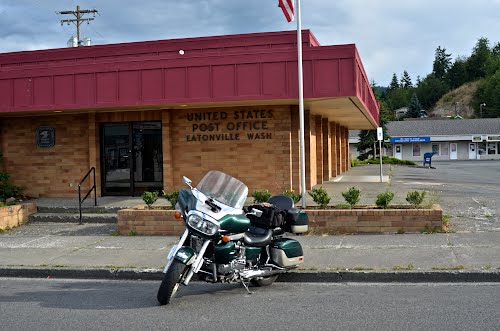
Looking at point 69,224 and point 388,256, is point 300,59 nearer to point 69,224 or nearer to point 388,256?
→ point 388,256

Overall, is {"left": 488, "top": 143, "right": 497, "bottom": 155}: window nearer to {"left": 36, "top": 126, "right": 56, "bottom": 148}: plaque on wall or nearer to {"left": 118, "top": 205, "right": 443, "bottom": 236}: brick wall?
{"left": 36, "top": 126, "right": 56, "bottom": 148}: plaque on wall

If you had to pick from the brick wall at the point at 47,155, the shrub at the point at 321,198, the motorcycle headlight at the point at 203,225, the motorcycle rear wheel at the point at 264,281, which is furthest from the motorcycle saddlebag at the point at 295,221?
the brick wall at the point at 47,155

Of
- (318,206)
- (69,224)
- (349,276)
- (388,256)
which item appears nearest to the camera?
(349,276)

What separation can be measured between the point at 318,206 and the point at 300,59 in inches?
125

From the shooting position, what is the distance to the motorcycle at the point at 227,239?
21.2 ft

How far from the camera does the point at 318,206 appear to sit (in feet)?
39.5

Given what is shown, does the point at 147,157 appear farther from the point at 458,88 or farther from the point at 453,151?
the point at 458,88

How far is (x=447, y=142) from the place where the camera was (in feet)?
221

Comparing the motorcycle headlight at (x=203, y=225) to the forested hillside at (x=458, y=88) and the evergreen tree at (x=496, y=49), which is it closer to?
the forested hillside at (x=458, y=88)

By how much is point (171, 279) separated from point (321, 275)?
250 centimetres

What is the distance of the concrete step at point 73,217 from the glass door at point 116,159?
7.77ft

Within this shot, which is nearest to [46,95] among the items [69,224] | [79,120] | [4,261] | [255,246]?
[79,120]

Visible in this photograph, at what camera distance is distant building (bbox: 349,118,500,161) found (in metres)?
66.7

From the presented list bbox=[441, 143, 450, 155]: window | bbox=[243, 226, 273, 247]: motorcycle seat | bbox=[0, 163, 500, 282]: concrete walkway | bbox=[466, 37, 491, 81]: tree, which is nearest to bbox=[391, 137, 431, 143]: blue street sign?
bbox=[441, 143, 450, 155]: window
